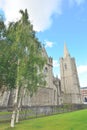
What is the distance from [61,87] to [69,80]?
17.0ft

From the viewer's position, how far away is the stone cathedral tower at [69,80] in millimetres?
63312

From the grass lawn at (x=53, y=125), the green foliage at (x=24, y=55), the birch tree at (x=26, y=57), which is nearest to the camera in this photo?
the grass lawn at (x=53, y=125)

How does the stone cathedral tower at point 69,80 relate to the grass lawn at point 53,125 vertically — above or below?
above

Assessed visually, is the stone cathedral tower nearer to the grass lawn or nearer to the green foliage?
the grass lawn

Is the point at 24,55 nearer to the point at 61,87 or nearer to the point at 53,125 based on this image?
the point at 53,125

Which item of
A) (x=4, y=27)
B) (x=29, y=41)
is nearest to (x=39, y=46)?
(x=29, y=41)

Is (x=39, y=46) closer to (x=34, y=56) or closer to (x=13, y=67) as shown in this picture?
(x=34, y=56)

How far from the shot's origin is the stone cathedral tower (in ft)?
208

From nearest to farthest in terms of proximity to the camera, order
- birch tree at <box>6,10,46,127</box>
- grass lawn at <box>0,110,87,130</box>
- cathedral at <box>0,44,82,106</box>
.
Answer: grass lawn at <box>0,110,87,130</box> → birch tree at <box>6,10,46,127</box> → cathedral at <box>0,44,82,106</box>

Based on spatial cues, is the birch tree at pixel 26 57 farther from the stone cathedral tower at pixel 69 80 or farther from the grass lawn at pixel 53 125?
the stone cathedral tower at pixel 69 80

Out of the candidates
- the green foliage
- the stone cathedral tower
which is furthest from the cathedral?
the green foliage

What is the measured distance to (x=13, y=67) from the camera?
17.8 metres

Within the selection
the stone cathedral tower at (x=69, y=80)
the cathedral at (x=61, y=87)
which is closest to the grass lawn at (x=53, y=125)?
the cathedral at (x=61, y=87)

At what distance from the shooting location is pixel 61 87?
68312 millimetres
